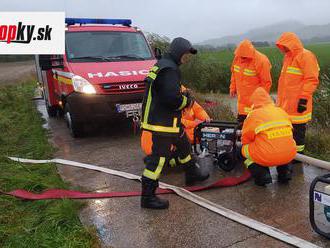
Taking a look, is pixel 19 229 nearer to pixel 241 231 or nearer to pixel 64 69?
pixel 241 231

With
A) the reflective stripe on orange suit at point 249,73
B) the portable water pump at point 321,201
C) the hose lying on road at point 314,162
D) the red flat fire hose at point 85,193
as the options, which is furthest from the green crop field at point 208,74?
the portable water pump at point 321,201

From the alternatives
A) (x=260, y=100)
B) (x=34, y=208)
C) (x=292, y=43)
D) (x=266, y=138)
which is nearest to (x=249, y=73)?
(x=292, y=43)

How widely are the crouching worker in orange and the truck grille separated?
3019mm

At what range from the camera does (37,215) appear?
4.02 metres

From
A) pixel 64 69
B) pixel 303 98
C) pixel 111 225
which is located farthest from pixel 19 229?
pixel 64 69

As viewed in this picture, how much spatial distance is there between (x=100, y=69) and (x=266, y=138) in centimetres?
383

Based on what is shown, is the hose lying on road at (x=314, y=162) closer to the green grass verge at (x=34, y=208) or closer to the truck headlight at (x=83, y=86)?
the green grass verge at (x=34, y=208)

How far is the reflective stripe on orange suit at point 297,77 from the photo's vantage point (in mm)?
4832

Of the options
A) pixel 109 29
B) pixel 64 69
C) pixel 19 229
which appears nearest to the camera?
pixel 19 229

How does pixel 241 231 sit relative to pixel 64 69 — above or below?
below

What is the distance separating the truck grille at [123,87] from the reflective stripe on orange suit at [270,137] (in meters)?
3.12

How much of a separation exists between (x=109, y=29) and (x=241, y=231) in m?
5.58

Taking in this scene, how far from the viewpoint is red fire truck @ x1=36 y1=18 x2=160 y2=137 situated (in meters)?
6.82

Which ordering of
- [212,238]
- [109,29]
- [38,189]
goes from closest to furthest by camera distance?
[212,238] → [38,189] → [109,29]
